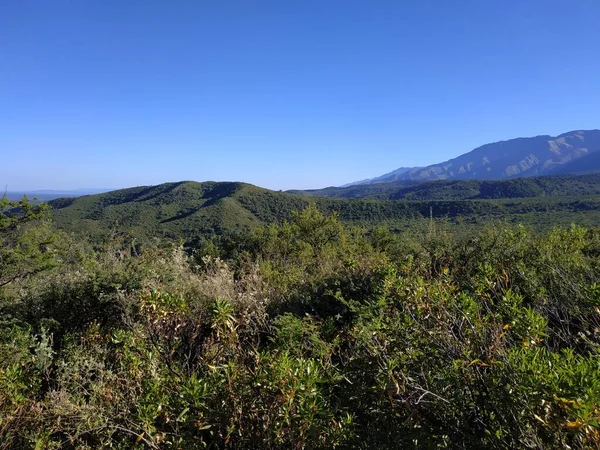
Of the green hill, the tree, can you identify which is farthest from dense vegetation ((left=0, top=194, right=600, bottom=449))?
the green hill

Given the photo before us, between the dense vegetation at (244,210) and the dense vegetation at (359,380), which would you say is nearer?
the dense vegetation at (359,380)

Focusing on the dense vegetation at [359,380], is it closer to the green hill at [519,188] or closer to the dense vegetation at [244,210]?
the dense vegetation at [244,210]

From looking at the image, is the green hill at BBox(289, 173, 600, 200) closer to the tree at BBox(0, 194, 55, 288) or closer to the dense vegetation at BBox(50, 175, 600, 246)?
the dense vegetation at BBox(50, 175, 600, 246)

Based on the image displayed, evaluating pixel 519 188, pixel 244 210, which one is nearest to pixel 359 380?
pixel 244 210

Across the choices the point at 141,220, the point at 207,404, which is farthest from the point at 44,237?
the point at 141,220

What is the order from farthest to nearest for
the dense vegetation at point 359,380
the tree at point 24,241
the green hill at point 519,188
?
the green hill at point 519,188, the tree at point 24,241, the dense vegetation at point 359,380

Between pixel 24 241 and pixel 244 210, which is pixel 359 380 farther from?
pixel 244 210

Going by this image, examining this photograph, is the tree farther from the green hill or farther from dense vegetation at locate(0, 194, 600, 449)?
Answer: the green hill

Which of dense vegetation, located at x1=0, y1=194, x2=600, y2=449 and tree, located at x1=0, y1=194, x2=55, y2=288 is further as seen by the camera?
tree, located at x1=0, y1=194, x2=55, y2=288

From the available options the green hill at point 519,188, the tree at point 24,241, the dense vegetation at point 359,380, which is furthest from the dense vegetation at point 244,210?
the dense vegetation at point 359,380

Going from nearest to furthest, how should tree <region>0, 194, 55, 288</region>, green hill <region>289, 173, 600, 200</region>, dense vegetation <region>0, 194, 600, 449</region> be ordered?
1. dense vegetation <region>0, 194, 600, 449</region>
2. tree <region>0, 194, 55, 288</region>
3. green hill <region>289, 173, 600, 200</region>

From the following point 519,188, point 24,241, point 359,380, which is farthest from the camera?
point 519,188

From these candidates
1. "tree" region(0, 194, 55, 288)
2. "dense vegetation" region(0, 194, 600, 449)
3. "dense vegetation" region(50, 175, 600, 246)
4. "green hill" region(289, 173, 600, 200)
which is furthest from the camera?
"green hill" region(289, 173, 600, 200)

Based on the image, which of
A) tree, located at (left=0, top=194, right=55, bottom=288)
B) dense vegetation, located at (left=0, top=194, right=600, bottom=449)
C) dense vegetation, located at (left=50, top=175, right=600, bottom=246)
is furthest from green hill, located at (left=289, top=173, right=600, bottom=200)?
dense vegetation, located at (left=0, top=194, right=600, bottom=449)
